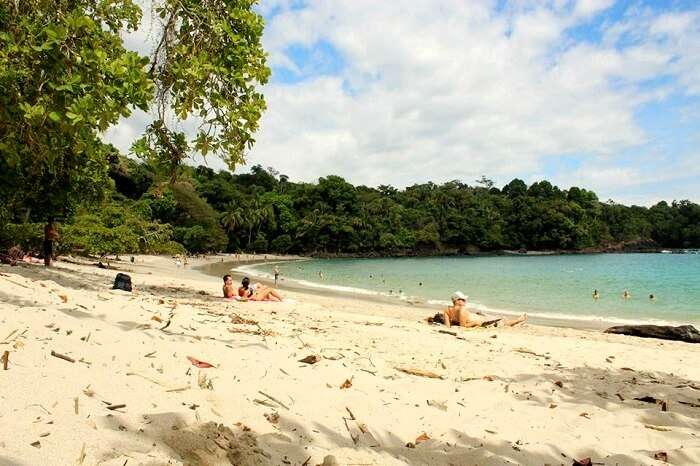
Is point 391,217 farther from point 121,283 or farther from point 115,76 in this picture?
point 115,76

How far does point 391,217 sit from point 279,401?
326 feet

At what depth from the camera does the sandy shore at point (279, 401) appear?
2.88 meters

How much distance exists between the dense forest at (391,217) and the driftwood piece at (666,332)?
6173 centimetres

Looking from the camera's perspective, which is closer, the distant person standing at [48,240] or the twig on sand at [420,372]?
the twig on sand at [420,372]

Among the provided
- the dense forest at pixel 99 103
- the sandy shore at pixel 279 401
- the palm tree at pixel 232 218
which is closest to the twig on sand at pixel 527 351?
the sandy shore at pixel 279 401

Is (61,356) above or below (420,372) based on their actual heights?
above

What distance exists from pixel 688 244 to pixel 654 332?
13155 cm

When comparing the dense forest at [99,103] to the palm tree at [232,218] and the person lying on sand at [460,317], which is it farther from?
the palm tree at [232,218]

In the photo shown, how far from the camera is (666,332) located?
13.6 meters

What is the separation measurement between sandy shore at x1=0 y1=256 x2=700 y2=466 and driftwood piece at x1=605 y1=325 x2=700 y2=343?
6.85 metres

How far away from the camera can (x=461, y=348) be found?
8.20 m

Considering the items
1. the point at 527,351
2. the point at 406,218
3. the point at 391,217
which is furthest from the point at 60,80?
the point at 406,218

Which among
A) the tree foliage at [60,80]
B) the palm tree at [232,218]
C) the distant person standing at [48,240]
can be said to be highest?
the palm tree at [232,218]

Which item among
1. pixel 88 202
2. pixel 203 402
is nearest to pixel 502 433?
pixel 203 402
